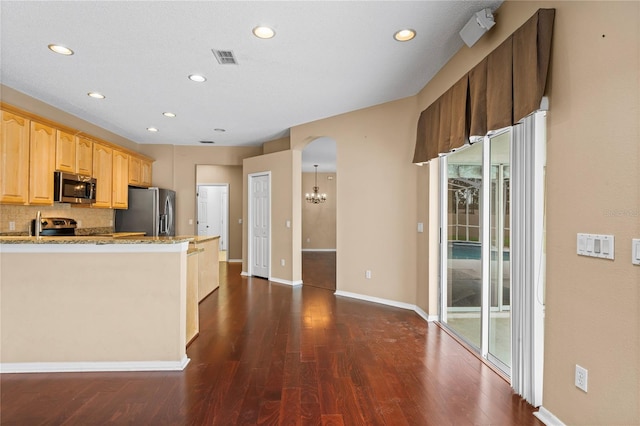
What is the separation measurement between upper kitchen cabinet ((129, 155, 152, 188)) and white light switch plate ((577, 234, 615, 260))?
6.56m

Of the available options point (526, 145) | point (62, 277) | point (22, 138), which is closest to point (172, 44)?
point (62, 277)

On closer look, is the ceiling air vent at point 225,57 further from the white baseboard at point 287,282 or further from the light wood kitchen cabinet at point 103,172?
the white baseboard at point 287,282

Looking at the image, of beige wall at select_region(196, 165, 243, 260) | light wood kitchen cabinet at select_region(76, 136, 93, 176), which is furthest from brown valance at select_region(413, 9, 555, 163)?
beige wall at select_region(196, 165, 243, 260)

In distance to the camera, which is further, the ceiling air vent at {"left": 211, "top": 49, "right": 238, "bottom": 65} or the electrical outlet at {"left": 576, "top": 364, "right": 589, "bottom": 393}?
the ceiling air vent at {"left": 211, "top": 49, "right": 238, "bottom": 65}

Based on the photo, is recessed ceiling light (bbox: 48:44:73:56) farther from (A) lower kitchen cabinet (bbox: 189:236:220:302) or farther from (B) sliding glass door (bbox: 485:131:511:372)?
(B) sliding glass door (bbox: 485:131:511:372)

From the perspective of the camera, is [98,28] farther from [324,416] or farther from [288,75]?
[324,416]

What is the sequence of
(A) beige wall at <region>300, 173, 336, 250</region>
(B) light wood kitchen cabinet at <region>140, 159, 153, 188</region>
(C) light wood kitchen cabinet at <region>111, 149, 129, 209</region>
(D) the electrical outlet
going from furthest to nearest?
(A) beige wall at <region>300, 173, 336, 250</region>
(B) light wood kitchen cabinet at <region>140, 159, 153, 188</region>
(C) light wood kitchen cabinet at <region>111, 149, 129, 209</region>
(D) the electrical outlet

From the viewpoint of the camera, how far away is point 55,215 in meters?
A: 4.64

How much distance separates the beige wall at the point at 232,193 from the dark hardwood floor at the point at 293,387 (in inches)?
198

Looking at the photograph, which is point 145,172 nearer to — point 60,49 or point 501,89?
point 60,49

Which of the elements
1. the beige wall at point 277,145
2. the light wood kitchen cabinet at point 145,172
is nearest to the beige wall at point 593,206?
the beige wall at point 277,145

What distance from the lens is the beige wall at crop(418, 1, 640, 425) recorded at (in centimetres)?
145

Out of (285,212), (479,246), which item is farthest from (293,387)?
(285,212)

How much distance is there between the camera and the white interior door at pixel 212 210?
8.62 m
